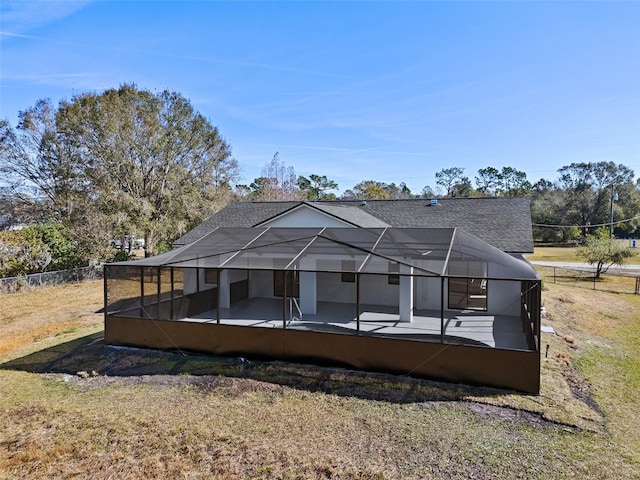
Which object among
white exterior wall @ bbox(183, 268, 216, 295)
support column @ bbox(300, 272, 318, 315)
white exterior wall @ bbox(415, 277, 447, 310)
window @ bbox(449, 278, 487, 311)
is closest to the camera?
support column @ bbox(300, 272, 318, 315)

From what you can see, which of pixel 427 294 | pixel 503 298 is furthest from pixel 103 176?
pixel 503 298

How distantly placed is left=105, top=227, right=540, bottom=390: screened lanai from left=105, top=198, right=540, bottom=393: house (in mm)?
35

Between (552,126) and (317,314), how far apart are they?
16880 millimetres

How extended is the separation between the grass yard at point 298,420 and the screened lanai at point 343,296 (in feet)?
2.22

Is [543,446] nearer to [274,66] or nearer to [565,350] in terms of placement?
[565,350]

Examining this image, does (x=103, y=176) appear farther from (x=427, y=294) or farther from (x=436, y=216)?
(x=427, y=294)

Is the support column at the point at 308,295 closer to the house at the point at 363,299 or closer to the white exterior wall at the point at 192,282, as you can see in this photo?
the house at the point at 363,299

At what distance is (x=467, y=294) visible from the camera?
1230 centimetres

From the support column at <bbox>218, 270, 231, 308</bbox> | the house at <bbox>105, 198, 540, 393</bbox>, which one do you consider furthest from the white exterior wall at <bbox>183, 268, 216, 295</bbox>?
the support column at <bbox>218, 270, 231, 308</bbox>

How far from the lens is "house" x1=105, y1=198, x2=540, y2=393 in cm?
827

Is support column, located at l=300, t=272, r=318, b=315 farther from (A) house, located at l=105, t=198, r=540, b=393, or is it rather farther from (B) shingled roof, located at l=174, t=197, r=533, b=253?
(B) shingled roof, located at l=174, t=197, r=533, b=253

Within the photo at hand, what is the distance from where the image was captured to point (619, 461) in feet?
17.5

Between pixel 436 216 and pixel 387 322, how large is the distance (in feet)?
22.6

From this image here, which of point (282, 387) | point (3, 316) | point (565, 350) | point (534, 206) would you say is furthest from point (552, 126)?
point (534, 206)
